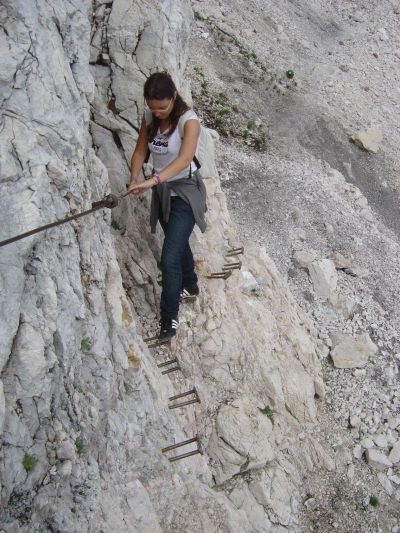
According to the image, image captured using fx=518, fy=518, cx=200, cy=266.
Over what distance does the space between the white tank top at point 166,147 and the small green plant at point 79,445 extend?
3.02m

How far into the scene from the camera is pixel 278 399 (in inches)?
329

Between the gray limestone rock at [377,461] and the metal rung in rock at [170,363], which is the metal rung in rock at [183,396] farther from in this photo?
the gray limestone rock at [377,461]

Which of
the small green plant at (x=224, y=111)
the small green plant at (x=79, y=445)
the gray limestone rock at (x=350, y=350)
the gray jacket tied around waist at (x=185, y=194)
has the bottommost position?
the gray limestone rock at (x=350, y=350)

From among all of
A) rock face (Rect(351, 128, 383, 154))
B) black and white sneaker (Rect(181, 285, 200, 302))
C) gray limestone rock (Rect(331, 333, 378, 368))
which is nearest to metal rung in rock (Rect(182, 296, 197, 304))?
black and white sneaker (Rect(181, 285, 200, 302))

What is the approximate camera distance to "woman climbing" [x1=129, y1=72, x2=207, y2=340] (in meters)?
5.64

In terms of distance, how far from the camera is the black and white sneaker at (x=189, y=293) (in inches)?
304

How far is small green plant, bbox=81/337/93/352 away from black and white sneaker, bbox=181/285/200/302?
2532mm

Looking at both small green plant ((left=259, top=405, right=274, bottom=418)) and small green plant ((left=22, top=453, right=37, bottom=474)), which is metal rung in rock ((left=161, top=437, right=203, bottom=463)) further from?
small green plant ((left=22, top=453, right=37, bottom=474))

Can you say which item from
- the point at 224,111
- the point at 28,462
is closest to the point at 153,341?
the point at 28,462

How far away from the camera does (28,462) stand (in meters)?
4.41

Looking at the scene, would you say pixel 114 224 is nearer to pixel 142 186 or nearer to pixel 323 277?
pixel 142 186

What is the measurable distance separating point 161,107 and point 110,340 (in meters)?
2.61

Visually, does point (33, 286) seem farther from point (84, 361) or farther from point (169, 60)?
point (169, 60)

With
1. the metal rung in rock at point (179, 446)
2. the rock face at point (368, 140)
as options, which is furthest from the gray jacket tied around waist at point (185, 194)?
Answer: the rock face at point (368, 140)
